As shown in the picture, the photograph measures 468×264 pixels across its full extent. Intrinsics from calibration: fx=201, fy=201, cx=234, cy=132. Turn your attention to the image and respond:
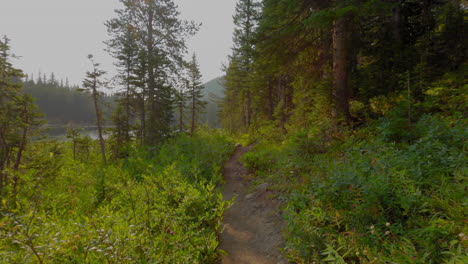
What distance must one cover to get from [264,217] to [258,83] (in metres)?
17.4

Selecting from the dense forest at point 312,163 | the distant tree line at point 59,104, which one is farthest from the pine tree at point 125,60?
the distant tree line at point 59,104

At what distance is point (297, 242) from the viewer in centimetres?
323

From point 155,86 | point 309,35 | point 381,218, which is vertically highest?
point 309,35

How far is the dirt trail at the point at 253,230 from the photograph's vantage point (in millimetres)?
3707

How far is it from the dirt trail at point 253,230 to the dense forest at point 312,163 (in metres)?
0.25

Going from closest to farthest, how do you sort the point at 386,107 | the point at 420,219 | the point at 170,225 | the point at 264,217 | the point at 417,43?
the point at 420,219
the point at 170,225
the point at 264,217
the point at 386,107
the point at 417,43

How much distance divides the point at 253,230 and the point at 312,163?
2616 millimetres

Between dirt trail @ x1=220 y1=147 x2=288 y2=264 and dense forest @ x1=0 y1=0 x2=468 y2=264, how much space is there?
0.25 m

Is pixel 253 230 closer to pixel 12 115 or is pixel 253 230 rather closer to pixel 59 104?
pixel 12 115

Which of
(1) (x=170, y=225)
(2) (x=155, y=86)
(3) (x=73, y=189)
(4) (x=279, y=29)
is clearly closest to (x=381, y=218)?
(1) (x=170, y=225)

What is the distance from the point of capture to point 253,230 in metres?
4.62

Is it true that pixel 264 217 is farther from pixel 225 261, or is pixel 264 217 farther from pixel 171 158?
pixel 171 158

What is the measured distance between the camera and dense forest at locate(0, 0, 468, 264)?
108 inches

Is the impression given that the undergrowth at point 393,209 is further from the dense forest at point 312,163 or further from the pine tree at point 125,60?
the pine tree at point 125,60
